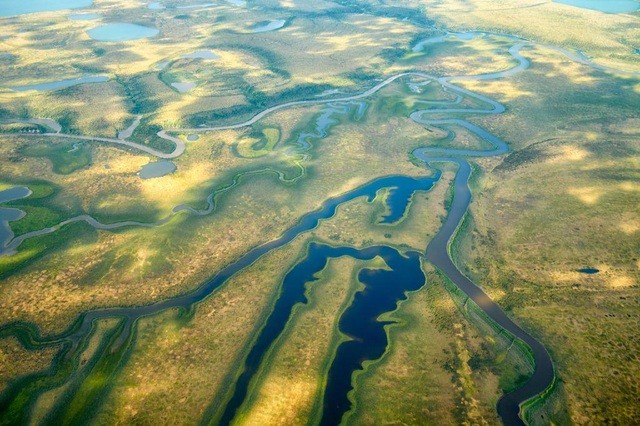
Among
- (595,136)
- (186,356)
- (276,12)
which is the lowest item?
(186,356)

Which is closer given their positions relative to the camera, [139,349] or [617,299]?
[139,349]

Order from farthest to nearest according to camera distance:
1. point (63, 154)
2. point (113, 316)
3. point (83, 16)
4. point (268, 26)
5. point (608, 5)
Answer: point (608, 5), point (83, 16), point (268, 26), point (63, 154), point (113, 316)

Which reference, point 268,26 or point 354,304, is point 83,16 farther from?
point 354,304

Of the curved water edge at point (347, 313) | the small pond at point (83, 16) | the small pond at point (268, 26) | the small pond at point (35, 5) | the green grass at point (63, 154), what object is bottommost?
the curved water edge at point (347, 313)

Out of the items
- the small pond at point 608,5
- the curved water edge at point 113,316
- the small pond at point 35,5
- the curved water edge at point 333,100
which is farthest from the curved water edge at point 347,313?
the small pond at point 35,5

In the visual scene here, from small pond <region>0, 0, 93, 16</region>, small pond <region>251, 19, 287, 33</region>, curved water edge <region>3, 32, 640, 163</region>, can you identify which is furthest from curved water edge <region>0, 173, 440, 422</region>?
small pond <region>0, 0, 93, 16</region>

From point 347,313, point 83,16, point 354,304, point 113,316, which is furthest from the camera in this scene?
point 83,16

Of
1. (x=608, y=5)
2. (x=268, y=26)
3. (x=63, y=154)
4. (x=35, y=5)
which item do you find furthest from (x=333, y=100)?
(x=35, y=5)

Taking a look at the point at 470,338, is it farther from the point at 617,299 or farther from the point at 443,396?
the point at 617,299

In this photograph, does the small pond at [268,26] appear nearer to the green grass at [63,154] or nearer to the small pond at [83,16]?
the small pond at [83,16]

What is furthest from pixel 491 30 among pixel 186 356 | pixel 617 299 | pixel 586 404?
pixel 186 356

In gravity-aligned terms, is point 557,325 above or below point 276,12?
below
